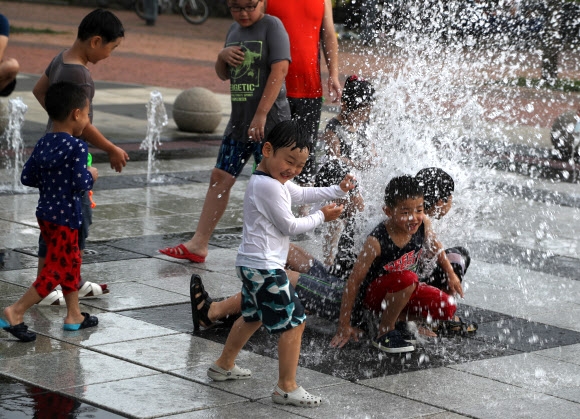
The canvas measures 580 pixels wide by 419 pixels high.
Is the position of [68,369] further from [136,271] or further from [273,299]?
[136,271]

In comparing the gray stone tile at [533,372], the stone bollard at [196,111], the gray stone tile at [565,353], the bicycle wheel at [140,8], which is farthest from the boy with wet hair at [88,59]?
the bicycle wheel at [140,8]

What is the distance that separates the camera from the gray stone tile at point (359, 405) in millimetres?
4289

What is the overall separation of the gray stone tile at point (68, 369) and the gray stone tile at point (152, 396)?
0.28 ft

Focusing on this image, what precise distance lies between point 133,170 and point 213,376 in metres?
6.12

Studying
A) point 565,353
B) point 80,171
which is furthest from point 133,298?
point 565,353

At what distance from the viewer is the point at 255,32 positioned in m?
6.65

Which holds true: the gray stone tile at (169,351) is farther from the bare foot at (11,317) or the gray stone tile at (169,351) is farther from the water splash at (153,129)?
the water splash at (153,129)

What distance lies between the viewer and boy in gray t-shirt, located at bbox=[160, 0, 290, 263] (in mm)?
6574

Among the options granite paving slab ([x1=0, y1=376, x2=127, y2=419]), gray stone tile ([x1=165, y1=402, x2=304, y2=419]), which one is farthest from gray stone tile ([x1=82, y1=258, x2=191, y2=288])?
gray stone tile ([x1=165, y1=402, x2=304, y2=419])

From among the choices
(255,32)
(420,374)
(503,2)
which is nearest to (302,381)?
(420,374)

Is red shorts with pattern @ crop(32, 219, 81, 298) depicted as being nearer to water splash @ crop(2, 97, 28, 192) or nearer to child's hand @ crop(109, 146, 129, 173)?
child's hand @ crop(109, 146, 129, 173)

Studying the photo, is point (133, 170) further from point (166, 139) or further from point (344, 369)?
point (344, 369)

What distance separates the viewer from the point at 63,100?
531cm

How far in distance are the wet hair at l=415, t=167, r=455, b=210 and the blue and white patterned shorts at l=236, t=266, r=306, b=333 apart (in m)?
1.30
